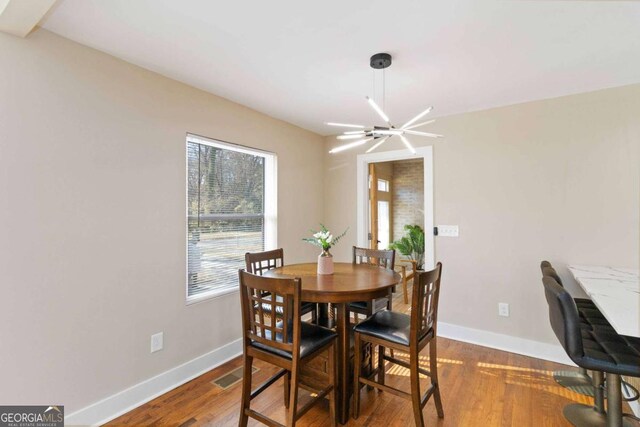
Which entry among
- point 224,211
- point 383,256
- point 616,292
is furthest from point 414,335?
point 224,211

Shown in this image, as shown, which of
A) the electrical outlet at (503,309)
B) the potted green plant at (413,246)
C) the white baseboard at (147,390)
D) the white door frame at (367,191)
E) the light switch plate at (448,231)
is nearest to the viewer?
the white baseboard at (147,390)

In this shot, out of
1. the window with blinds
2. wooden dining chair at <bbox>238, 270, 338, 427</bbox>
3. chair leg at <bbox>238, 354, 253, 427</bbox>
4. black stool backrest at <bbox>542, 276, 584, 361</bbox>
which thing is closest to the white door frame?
the window with blinds

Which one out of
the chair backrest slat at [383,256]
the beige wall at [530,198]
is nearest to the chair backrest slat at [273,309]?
the chair backrest slat at [383,256]

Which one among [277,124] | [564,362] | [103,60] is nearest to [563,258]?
[564,362]

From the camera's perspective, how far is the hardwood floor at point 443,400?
1970 millimetres

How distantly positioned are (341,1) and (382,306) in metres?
2.21

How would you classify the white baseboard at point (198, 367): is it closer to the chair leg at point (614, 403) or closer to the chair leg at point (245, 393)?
the chair leg at point (614, 403)

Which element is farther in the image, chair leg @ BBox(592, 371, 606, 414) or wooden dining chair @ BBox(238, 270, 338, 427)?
chair leg @ BBox(592, 371, 606, 414)

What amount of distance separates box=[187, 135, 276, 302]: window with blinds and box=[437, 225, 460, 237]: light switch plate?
1882mm

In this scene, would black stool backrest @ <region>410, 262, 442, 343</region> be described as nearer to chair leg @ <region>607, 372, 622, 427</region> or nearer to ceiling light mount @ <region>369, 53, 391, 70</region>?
chair leg @ <region>607, 372, 622, 427</region>

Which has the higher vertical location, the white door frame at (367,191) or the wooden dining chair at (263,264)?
the white door frame at (367,191)

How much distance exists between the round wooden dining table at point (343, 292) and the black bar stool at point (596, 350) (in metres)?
0.93

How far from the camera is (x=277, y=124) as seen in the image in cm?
346

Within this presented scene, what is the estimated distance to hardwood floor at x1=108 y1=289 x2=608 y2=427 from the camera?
1.97 metres
